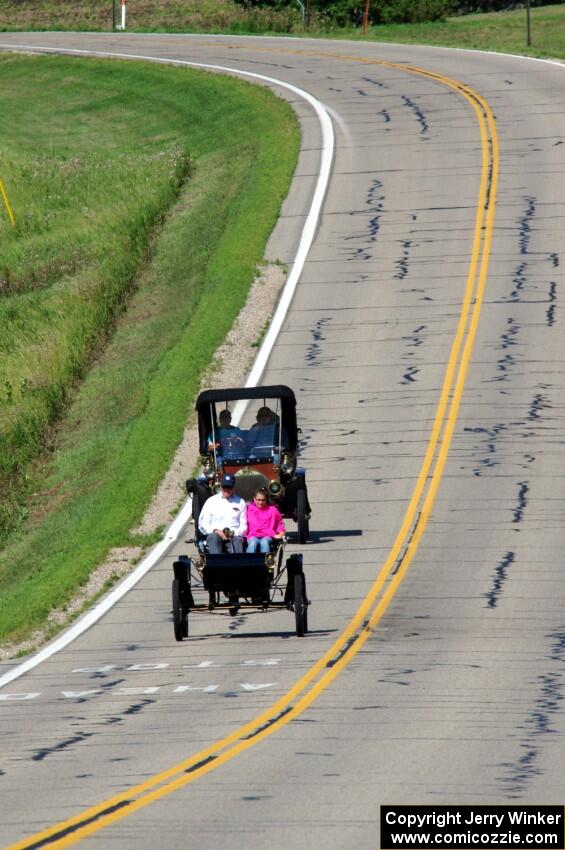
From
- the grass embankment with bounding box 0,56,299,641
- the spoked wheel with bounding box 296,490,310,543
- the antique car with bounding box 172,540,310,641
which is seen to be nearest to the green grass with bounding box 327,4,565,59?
the grass embankment with bounding box 0,56,299,641

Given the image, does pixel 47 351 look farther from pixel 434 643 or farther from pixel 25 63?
pixel 25 63

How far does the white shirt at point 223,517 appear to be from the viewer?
19.5 metres

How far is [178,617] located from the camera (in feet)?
60.3

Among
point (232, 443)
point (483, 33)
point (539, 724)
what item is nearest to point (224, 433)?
point (232, 443)

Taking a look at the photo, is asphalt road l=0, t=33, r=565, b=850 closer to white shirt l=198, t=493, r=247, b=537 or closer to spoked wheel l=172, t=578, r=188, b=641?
spoked wheel l=172, t=578, r=188, b=641

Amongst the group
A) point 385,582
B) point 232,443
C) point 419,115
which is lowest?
point 385,582

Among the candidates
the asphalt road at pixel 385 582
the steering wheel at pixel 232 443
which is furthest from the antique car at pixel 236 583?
the steering wheel at pixel 232 443

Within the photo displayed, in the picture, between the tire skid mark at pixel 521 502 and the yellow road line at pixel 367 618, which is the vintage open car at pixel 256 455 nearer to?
the yellow road line at pixel 367 618

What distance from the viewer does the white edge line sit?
19344 mm

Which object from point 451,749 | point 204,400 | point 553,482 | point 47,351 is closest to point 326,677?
point 451,749

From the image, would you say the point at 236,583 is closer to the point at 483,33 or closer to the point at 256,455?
the point at 256,455

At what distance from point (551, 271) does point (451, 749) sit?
23437 mm

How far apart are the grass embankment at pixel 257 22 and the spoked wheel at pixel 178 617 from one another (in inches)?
1841

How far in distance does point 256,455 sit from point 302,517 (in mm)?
1111
